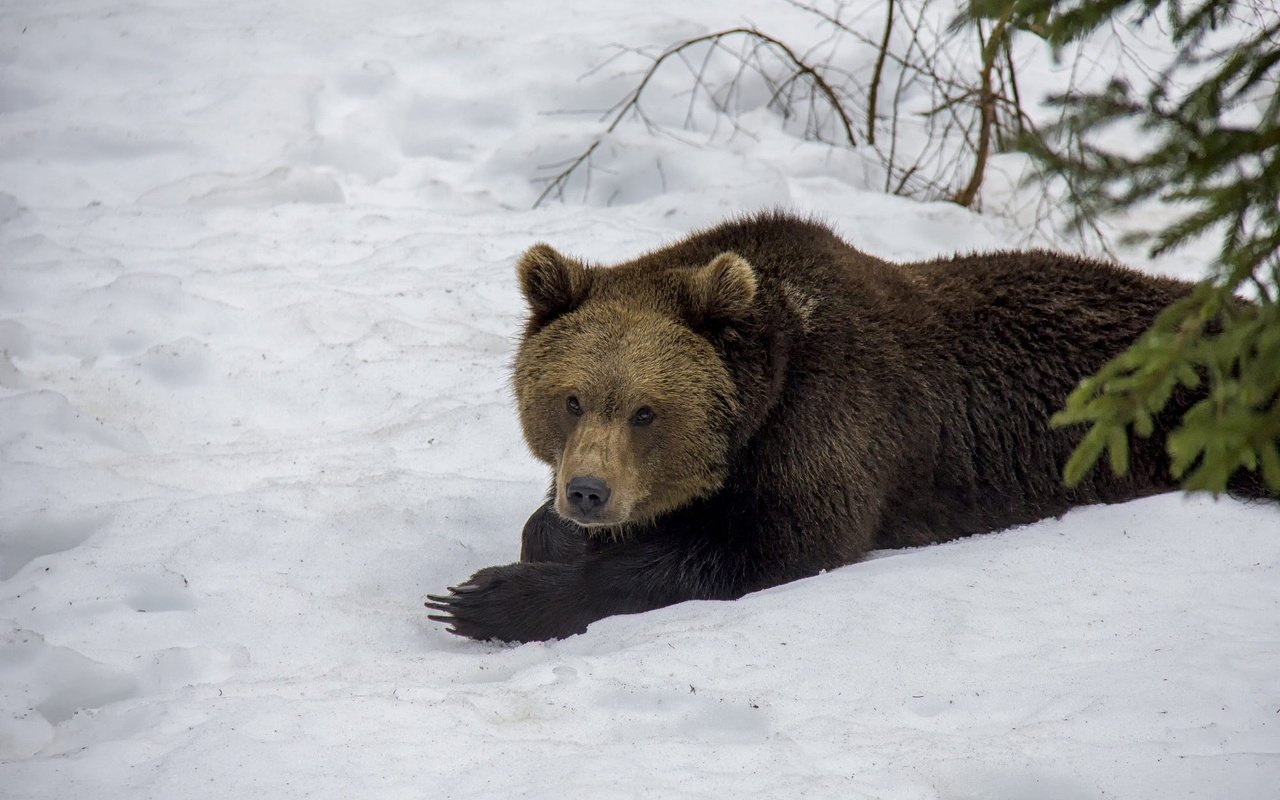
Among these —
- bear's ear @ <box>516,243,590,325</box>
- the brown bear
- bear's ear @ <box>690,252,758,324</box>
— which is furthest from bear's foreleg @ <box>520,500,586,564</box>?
Result: bear's ear @ <box>690,252,758,324</box>

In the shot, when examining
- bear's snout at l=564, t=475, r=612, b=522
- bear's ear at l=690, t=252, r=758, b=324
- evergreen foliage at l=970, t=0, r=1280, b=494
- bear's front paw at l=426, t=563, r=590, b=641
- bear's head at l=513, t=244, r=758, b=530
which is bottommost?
bear's front paw at l=426, t=563, r=590, b=641

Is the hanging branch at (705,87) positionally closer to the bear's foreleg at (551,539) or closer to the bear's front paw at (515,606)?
the bear's foreleg at (551,539)

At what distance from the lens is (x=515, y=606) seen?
16.6 ft

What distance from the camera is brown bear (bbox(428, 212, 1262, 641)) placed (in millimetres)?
5051

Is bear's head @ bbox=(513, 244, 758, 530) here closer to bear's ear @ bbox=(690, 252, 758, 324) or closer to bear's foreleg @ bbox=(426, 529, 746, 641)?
bear's ear @ bbox=(690, 252, 758, 324)

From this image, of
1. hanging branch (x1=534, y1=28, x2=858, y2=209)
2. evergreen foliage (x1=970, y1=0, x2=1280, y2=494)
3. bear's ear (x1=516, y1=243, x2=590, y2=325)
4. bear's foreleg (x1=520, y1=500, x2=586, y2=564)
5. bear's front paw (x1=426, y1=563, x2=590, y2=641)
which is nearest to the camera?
evergreen foliage (x1=970, y1=0, x2=1280, y2=494)

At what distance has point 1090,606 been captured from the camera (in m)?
4.46

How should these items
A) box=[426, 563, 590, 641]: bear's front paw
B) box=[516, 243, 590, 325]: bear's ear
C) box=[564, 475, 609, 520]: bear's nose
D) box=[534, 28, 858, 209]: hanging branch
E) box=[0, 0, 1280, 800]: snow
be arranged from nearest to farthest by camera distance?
1. box=[0, 0, 1280, 800]: snow
2. box=[564, 475, 609, 520]: bear's nose
3. box=[426, 563, 590, 641]: bear's front paw
4. box=[516, 243, 590, 325]: bear's ear
5. box=[534, 28, 858, 209]: hanging branch

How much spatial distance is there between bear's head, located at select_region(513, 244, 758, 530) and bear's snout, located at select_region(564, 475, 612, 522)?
0.16 feet

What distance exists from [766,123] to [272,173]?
3986 mm

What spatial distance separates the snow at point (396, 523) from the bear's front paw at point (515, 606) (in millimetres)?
131

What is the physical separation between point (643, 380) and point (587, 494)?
1.82ft

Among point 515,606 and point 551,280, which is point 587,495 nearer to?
point 515,606

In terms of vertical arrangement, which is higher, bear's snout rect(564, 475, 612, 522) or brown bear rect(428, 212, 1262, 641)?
brown bear rect(428, 212, 1262, 641)
